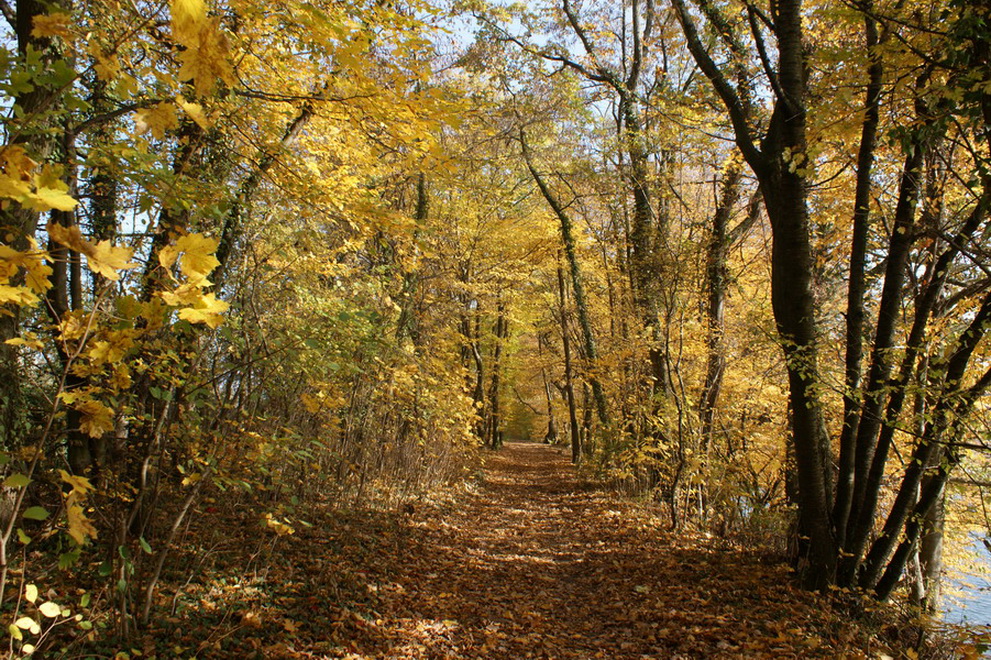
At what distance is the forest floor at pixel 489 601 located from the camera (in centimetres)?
334

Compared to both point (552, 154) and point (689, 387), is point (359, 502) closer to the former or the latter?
point (689, 387)

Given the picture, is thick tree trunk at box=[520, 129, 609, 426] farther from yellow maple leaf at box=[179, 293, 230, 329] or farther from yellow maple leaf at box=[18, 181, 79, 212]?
yellow maple leaf at box=[18, 181, 79, 212]

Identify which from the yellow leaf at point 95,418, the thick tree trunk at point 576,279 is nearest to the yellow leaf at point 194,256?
the yellow leaf at point 95,418

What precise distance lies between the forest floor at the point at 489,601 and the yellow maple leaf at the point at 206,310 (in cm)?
257

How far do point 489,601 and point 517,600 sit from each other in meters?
0.26

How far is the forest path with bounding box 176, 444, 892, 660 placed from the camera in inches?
135

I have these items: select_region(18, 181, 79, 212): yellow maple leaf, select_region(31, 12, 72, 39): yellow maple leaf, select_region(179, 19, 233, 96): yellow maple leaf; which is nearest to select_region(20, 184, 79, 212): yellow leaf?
select_region(18, 181, 79, 212): yellow maple leaf

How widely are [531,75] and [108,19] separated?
8503mm

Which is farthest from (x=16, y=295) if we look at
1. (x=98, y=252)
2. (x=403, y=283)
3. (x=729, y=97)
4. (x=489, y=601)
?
(x=403, y=283)

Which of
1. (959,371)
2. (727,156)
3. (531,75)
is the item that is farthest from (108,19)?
(531,75)

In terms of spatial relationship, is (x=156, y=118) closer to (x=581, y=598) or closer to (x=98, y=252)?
(x=98, y=252)

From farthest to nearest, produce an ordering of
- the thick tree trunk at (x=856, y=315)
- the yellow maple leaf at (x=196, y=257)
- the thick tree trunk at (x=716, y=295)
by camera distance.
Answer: the thick tree trunk at (x=716, y=295)
the thick tree trunk at (x=856, y=315)
the yellow maple leaf at (x=196, y=257)

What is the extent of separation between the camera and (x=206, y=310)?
117cm

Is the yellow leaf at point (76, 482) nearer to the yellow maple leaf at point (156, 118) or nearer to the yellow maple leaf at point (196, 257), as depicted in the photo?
the yellow maple leaf at point (196, 257)
